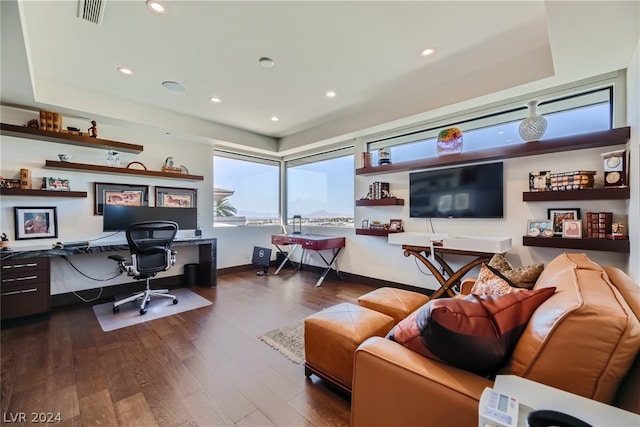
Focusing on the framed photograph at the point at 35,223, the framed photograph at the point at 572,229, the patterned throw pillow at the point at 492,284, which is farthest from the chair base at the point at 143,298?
the framed photograph at the point at 572,229

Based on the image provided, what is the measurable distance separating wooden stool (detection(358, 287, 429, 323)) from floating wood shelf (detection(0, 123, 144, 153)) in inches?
151

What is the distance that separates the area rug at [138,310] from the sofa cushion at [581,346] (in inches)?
134

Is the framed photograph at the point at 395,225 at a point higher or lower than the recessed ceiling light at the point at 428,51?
lower

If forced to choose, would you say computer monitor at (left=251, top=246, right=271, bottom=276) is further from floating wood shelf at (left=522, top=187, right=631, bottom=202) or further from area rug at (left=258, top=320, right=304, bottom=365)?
floating wood shelf at (left=522, top=187, right=631, bottom=202)

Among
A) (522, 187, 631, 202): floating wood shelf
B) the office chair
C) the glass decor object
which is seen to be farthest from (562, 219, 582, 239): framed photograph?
the office chair

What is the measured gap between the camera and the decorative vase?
8.91 ft

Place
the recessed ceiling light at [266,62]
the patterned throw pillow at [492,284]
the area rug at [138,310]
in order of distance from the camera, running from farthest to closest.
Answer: the area rug at [138,310], the recessed ceiling light at [266,62], the patterned throw pillow at [492,284]

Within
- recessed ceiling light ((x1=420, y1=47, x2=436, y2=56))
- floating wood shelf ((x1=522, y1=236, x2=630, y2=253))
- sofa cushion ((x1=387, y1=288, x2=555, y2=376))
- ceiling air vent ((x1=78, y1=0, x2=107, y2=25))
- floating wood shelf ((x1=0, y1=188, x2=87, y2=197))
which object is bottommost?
sofa cushion ((x1=387, y1=288, x2=555, y2=376))

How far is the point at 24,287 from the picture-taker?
286cm

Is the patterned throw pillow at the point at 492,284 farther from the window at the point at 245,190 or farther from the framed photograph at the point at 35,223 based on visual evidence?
the framed photograph at the point at 35,223

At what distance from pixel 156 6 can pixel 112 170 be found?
265 centimetres

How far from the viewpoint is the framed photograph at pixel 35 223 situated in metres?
3.20

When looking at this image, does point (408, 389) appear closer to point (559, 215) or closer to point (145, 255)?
point (559, 215)

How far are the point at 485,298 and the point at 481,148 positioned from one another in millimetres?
2807
